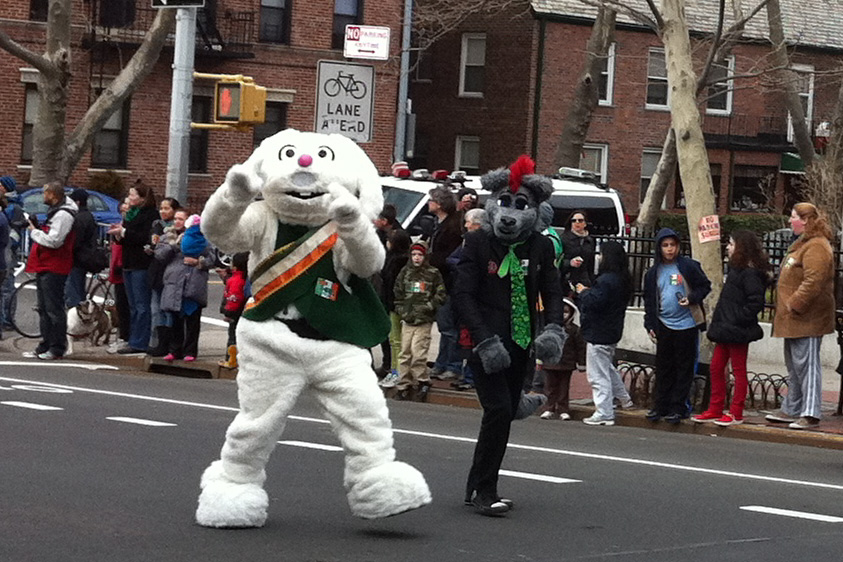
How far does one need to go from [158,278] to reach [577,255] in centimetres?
433

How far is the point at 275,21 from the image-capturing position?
40531mm

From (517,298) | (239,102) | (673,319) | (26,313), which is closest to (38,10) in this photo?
(26,313)

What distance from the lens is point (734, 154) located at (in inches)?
1853

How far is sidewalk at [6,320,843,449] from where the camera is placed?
14.1 meters

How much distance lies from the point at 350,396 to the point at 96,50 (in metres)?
31.6

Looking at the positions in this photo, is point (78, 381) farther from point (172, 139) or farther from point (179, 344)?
point (172, 139)

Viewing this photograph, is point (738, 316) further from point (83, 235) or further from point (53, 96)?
point (53, 96)

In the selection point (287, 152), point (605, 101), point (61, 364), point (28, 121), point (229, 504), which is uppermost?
point (605, 101)

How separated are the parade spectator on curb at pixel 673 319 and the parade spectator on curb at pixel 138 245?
5.82 metres

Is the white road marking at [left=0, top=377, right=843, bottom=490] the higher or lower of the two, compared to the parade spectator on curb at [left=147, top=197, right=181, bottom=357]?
lower

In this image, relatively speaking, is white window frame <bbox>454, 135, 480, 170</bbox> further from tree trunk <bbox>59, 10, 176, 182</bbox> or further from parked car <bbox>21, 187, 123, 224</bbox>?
tree trunk <bbox>59, 10, 176, 182</bbox>

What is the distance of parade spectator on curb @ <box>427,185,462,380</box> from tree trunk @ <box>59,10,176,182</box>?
12046mm

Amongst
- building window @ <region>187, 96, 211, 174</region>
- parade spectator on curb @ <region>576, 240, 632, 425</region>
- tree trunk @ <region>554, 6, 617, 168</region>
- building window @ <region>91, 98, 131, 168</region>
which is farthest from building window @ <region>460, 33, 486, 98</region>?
parade spectator on curb @ <region>576, 240, 632, 425</region>

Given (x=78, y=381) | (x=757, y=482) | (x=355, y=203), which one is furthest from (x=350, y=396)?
(x=78, y=381)
